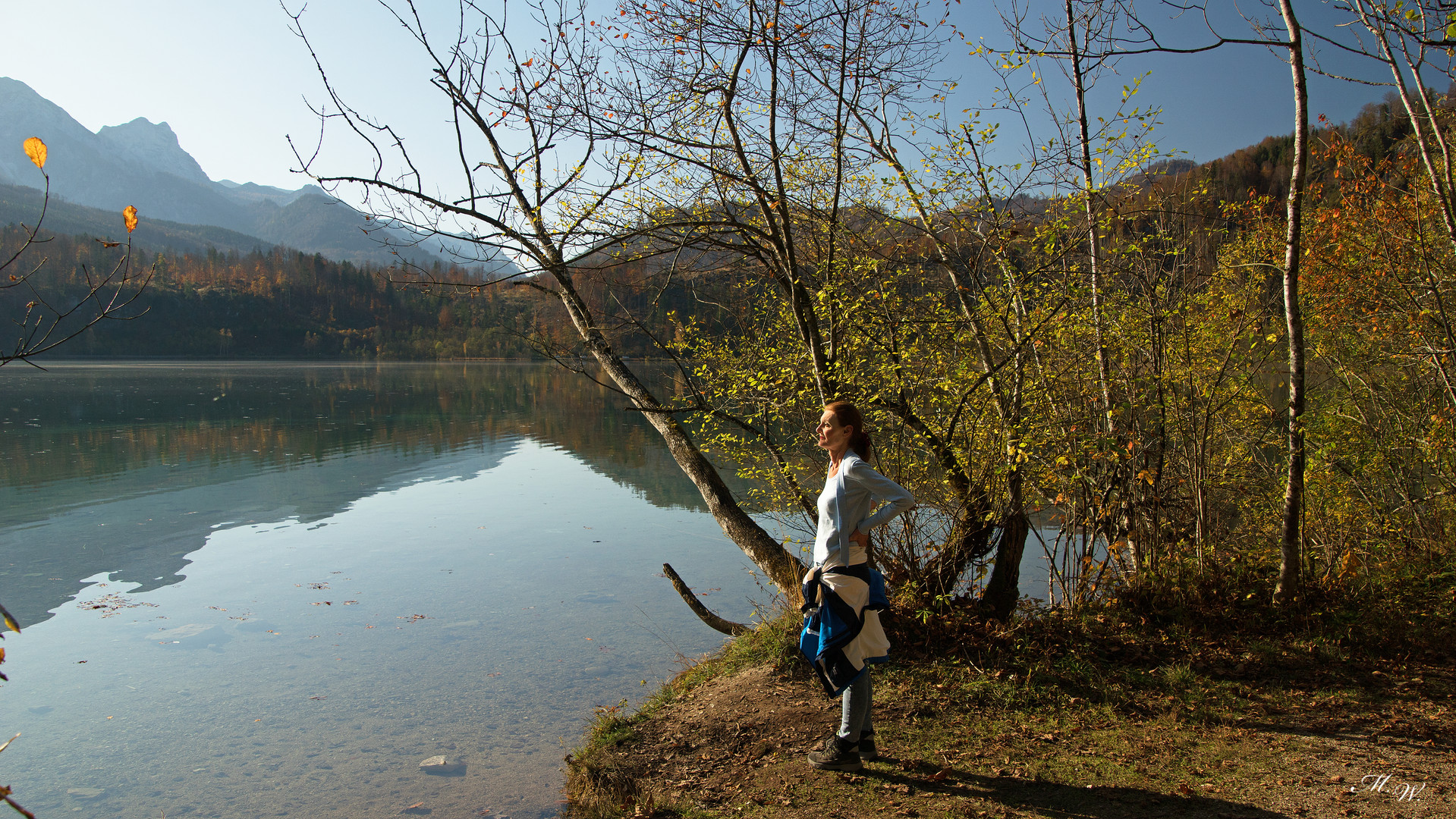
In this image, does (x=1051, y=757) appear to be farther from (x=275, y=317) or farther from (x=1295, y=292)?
(x=275, y=317)

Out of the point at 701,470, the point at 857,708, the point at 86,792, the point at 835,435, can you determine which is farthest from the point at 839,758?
the point at 86,792

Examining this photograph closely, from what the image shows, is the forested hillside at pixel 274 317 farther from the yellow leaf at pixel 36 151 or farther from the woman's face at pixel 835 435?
the yellow leaf at pixel 36 151

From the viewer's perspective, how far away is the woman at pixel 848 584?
3758mm

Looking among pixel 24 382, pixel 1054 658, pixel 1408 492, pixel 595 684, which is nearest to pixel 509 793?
pixel 595 684

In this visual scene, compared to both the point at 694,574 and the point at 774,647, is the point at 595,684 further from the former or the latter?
the point at 694,574

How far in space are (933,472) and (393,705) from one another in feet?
A: 18.0

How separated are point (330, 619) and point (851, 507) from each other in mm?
8453

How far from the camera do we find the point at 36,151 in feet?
7.73

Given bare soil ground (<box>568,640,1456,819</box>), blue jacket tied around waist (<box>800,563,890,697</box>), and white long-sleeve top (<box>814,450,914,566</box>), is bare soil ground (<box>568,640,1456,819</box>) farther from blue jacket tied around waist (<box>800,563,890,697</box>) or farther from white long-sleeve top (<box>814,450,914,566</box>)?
white long-sleeve top (<box>814,450,914,566</box>)

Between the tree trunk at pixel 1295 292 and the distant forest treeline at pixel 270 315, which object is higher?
the distant forest treeline at pixel 270 315

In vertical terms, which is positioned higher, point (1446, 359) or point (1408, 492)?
point (1446, 359)

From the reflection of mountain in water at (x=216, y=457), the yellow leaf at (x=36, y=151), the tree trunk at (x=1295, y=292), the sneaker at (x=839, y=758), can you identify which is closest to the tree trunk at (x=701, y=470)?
the sneaker at (x=839, y=758)

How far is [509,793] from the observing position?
5684 mm

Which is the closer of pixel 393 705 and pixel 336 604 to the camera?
pixel 393 705
